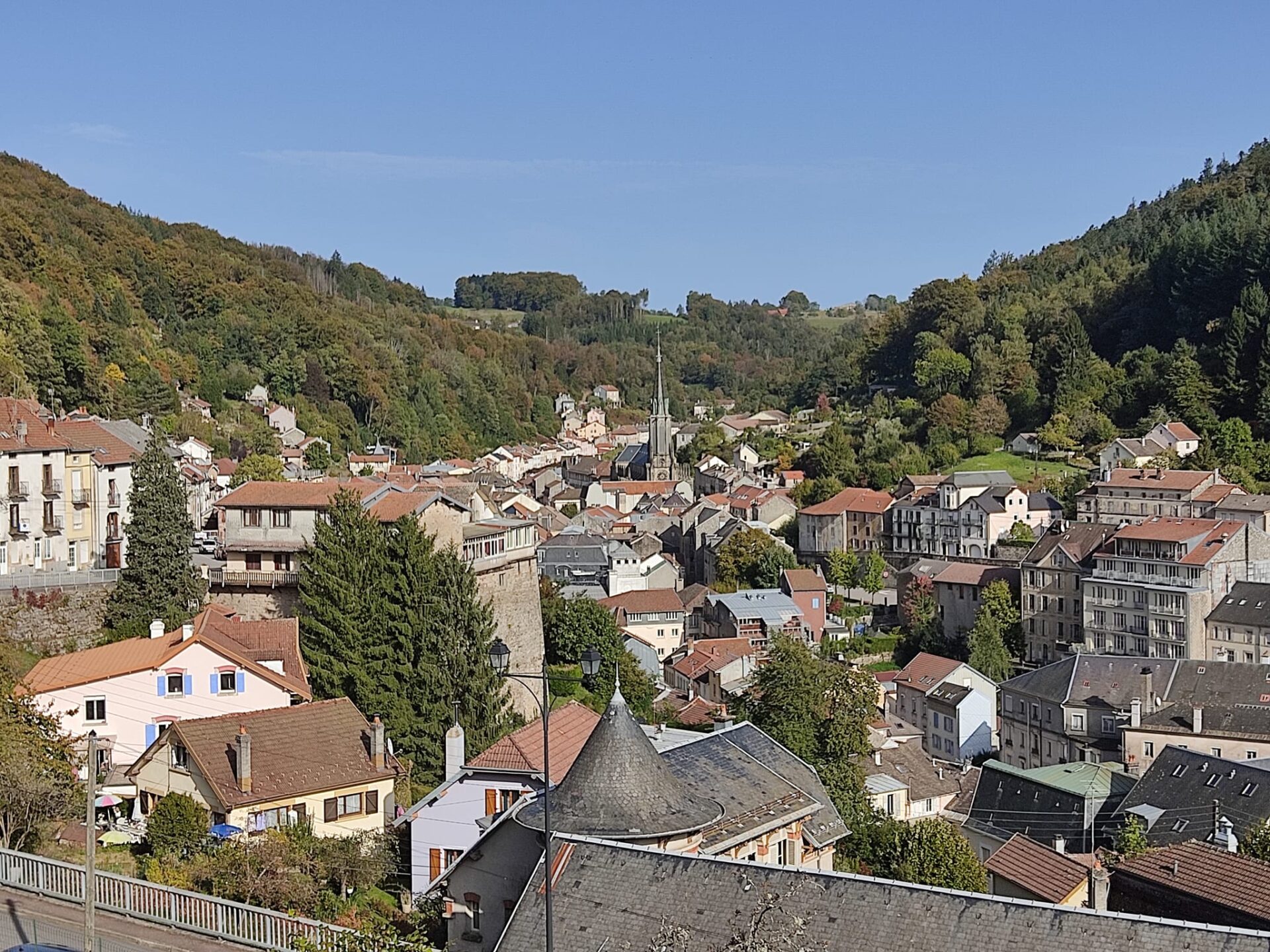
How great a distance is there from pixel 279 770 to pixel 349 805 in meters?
1.29

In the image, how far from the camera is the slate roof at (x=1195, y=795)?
28.7 m

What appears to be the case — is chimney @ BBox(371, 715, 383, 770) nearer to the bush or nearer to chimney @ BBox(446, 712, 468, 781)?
chimney @ BBox(446, 712, 468, 781)

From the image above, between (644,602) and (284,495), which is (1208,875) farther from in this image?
(644,602)

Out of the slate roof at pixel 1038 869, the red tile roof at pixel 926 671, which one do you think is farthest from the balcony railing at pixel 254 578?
the red tile roof at pixel 926 671

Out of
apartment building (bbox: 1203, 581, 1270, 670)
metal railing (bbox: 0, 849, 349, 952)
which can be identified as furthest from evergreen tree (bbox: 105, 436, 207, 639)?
apartment building (bbox: 1203, 581, 1270, 670)

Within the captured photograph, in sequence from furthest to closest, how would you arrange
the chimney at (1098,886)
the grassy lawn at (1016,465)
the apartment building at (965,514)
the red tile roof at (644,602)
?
the grassy lawn at (1016,465) < the apartment building at (965,514) < the red tile roof at (644,602) < the chimney at (1098,886)

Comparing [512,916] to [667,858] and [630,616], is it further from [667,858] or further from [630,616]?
[630,616]

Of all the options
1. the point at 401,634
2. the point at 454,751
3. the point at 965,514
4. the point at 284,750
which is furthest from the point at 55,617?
the point at 965,514

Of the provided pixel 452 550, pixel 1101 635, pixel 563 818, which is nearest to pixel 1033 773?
pixel 452 550

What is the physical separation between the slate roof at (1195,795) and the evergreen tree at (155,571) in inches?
819

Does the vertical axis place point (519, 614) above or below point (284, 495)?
below

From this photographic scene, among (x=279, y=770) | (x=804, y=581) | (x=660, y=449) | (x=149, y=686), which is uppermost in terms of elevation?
(x=660, y=449)

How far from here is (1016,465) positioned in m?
76.0

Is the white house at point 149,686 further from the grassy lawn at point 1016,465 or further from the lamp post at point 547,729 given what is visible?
the grassy lawn at point 1016,465
